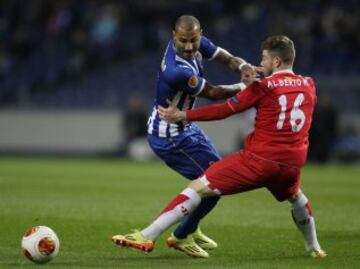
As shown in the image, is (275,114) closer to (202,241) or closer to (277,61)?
(277,61)

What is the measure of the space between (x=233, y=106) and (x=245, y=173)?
60cm

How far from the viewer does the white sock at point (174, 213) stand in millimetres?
7961

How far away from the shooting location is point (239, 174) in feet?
26.3

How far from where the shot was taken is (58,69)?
29203 mm

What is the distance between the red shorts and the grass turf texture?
0.69 meters

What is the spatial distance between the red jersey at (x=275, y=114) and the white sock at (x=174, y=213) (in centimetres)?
67

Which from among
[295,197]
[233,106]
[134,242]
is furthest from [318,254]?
[134,242]

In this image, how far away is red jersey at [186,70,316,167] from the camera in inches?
314

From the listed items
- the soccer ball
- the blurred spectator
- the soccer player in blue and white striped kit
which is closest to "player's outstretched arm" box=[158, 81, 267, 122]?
the soccer player in blue and white striped kit

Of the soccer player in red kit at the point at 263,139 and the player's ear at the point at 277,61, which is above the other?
the player's ear at the point at 277,61

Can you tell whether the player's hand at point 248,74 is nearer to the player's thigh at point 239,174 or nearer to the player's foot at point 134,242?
the player's thigh at point 239,174

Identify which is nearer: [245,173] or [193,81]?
[245,173]

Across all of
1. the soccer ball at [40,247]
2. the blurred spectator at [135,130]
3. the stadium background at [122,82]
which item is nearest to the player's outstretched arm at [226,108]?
the soccer ball at [40,247]

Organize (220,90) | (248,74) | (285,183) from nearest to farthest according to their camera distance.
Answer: (285,183) → (248,74) → (220,90)
